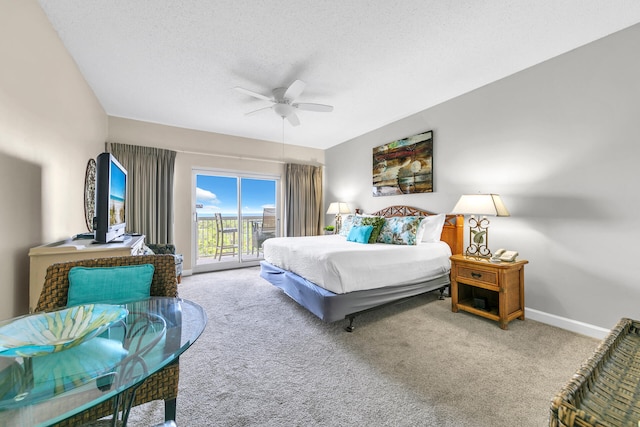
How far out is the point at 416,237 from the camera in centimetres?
319

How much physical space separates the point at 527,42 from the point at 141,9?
10.7 feet

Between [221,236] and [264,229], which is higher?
[264,229]

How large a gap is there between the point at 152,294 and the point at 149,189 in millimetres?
3386

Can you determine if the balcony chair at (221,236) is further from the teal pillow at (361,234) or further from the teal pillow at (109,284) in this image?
the teal pillow at (109,284)

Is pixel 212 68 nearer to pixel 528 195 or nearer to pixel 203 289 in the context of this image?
pixel 203 289

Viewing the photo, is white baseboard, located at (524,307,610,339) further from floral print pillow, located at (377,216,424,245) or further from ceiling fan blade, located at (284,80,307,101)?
ceiling fan blade, located at (284,80,307,101)

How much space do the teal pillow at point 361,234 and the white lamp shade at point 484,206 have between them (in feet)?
3.77

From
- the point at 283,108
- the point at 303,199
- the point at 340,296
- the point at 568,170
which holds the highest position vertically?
the point at 283,108

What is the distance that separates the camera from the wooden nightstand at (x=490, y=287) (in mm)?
2410

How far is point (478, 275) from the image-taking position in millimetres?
2596

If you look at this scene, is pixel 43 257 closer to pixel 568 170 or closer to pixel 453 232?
pixel 453 232

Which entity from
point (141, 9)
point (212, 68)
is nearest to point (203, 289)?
point (212, 68)

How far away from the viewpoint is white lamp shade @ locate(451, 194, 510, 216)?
101 inches

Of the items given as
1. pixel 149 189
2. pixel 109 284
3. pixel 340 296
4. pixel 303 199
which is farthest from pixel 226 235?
pixel 109 284
